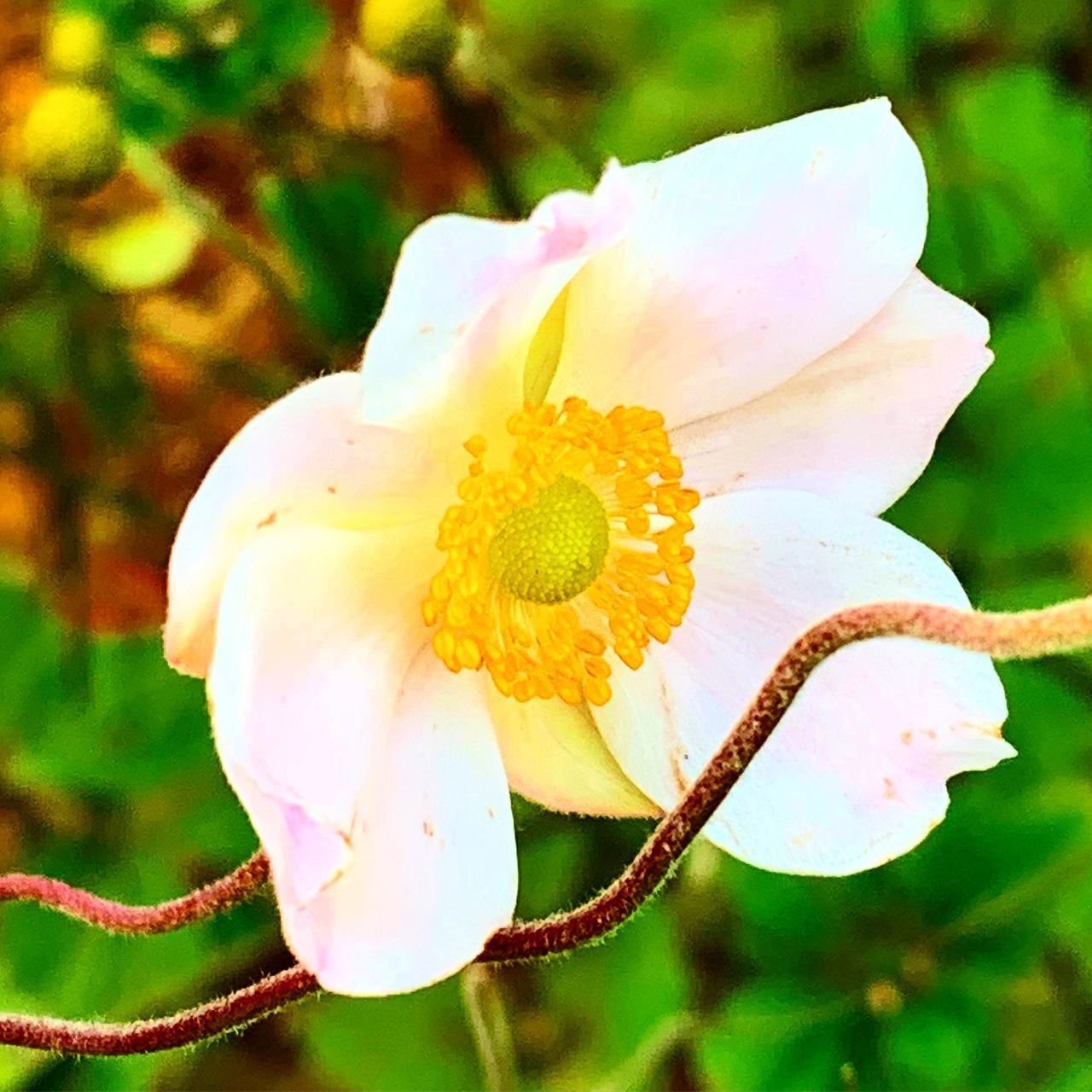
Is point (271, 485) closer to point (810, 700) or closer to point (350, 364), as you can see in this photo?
point (810, 700)

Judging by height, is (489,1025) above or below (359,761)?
below

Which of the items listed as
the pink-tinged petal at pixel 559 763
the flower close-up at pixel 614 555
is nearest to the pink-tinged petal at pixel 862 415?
the flower close-up at pixel 614 555

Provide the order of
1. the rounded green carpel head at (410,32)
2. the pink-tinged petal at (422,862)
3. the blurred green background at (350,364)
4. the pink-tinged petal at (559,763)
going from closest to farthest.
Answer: the pink-tinged petal at (422,862) → the pink-tinged petal at (559,763) → the rounded green carpel head at (410,32) → the blurred green background at (350,364)

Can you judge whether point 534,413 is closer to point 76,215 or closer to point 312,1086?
point 76,215

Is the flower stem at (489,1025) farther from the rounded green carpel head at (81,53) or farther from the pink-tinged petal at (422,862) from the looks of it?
the rounded green carpel head at (81,53)

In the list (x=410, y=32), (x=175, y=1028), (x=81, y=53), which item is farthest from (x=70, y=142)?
(x=175, y=1028)

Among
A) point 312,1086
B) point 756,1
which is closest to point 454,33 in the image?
point 756,1
